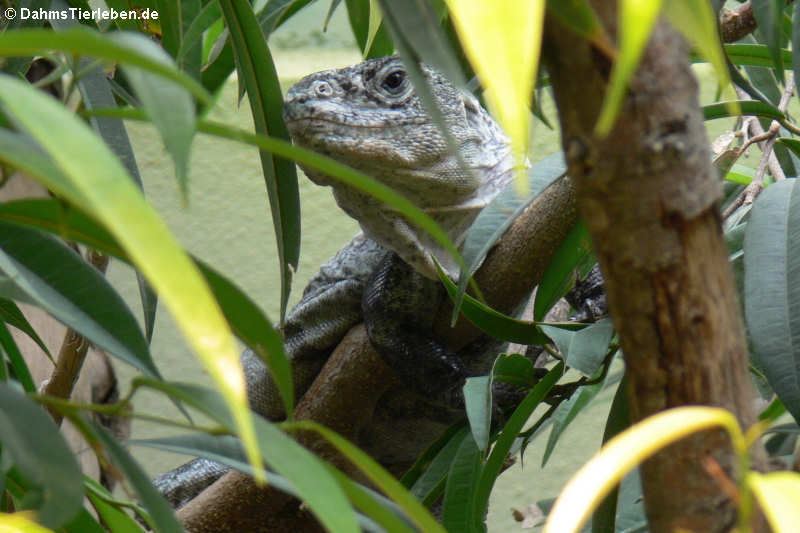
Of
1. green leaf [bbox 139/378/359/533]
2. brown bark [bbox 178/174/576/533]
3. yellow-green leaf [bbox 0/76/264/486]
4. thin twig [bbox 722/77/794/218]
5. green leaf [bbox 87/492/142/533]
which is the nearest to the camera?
yellow-green leaf [bbox 0/76/264/486]

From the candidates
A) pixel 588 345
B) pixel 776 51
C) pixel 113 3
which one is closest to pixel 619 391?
pixel 588 345

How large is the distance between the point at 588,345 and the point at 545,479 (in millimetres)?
2035

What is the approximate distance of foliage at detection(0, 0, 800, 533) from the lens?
28 centimetres

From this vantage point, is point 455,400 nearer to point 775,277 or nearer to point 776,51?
point 775,277

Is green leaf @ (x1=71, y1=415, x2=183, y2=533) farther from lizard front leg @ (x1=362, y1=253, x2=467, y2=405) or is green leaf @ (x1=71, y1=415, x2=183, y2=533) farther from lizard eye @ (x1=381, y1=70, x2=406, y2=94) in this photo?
lizard eye @ (x1=381, y1=70, x2=406, y2=94)

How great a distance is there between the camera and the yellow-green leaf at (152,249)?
0.26 m

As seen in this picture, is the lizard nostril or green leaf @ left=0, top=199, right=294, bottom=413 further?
the lizard nostril

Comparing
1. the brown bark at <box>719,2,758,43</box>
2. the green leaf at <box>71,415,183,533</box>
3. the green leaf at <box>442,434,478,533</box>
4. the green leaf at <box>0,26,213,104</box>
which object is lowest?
the green leaf at <box>442,434,478,533</box>

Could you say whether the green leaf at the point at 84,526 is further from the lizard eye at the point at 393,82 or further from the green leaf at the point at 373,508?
the lizard eye at the point at 393,82

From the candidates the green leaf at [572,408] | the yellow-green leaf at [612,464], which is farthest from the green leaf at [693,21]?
the green leaf at [572,408]

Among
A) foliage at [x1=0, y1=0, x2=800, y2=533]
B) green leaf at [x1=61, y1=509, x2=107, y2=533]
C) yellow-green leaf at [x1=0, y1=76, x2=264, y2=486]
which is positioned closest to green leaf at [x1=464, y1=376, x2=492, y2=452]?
foliage at [x1=0, y1=0, x2=800, y2=533]

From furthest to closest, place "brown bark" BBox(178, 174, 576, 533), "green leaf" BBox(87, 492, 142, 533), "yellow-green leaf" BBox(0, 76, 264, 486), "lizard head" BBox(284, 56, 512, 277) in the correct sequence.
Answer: "brown bark" BBox(178, 174, 576, 533), "lizard head" BBox(284, 56, 512, 277), "green leaf" BBox(87, 492, 142, 533), "yellow-green leaf" BBox(0, 76, 264, 486)

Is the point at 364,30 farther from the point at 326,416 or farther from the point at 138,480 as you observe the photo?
the point at 138,480

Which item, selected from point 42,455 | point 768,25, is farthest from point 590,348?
point 42,455
